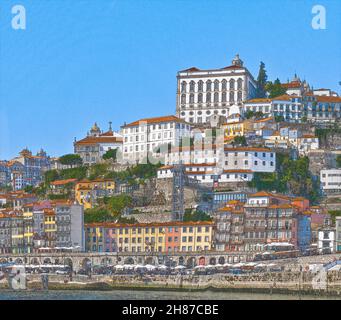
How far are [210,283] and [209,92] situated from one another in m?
11.1

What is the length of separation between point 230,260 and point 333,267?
99.1 inches

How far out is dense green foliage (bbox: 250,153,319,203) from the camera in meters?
26.9

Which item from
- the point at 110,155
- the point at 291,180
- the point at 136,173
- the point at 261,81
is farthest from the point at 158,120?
the point at 261,81

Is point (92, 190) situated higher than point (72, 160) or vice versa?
point (72, 160)

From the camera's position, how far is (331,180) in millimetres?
27469

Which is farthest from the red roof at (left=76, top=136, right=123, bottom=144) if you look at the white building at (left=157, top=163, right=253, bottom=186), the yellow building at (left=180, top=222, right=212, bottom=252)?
the yellow building at (left=180, top=222, right=212, bottom=252)

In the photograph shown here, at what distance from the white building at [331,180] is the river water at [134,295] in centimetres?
680

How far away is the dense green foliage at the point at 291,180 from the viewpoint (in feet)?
88.4

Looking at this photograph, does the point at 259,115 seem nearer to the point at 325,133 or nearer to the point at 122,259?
the point at 325,133

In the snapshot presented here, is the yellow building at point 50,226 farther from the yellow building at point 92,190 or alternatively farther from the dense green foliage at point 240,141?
the dense green foliage at point 240,141

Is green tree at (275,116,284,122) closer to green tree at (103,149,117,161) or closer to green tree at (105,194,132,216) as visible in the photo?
green tree at (103,149,117,161)

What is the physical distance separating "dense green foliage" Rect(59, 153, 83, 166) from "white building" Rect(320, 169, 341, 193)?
640 centimetres
